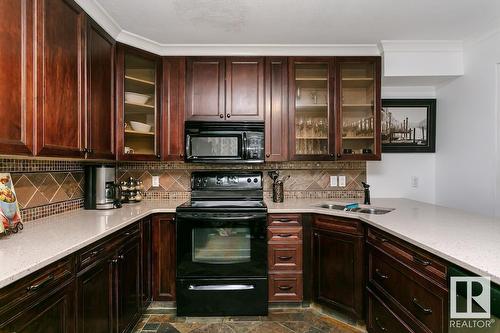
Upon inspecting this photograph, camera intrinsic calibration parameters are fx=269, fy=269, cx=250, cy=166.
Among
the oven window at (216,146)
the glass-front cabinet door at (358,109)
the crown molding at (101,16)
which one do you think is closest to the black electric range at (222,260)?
the oven window at (216,146)

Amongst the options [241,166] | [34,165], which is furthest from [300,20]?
[34,165]

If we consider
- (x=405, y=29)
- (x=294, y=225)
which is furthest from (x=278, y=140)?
(x=405, y=29)

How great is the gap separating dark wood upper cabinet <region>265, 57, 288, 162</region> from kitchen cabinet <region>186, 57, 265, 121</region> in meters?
0.08

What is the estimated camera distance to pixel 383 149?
113 inches

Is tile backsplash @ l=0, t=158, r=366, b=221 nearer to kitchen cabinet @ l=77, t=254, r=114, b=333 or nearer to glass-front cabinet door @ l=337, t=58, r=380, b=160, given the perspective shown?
glass-front cabinet door @ l=337, t=58, r=380, b=160

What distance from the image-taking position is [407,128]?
287 centimetres

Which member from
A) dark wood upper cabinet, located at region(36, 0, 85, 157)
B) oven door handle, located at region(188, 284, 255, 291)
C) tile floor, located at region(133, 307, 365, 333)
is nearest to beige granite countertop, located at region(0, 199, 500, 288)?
dark wood upper cabinet, located at region(36, 0, 85, 157)

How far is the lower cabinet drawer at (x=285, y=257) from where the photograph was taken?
2.32 m

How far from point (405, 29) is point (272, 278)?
2.37 m

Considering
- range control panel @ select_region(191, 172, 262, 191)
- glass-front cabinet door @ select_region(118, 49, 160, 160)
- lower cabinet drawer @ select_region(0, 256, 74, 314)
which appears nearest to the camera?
lower cabinet drawer @ select_region(0, 256, 74, 314)

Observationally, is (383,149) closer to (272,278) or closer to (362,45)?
(362,45)

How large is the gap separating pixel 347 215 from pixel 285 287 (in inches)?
32.7

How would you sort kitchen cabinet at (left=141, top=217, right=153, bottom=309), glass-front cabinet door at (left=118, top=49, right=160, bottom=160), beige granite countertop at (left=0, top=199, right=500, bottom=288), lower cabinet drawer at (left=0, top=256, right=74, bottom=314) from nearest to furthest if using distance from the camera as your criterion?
lower cabinet drawer at (left=0, top=256, right=74, bottom=314) → beige granite countertop at (left=0, top=199, right=500, bottom=288) → kitchen cabinet at (left=141, top=217, right=153, bottom=309) → glass-front cabinet door at (left=118, top=49, right=160, bottom=160)

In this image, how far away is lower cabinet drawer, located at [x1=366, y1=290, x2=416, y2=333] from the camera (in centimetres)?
156
